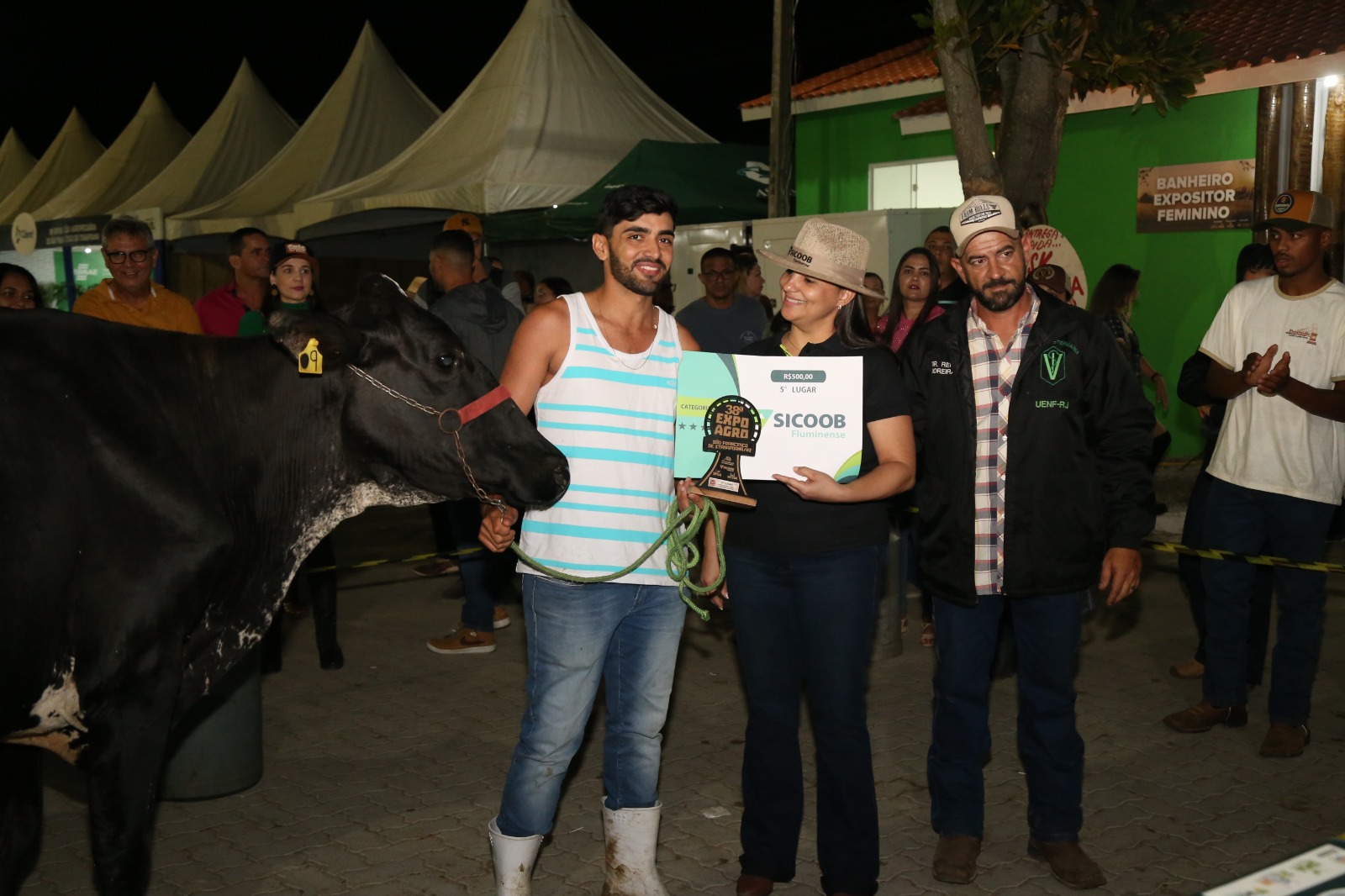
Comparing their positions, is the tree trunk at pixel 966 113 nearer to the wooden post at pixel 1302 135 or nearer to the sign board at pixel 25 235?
the wooden post at pixel 1302 135

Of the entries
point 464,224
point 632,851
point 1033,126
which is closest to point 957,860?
point 632,851

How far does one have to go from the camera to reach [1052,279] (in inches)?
299

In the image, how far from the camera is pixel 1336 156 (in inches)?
524

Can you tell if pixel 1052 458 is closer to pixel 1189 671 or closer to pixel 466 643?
pixel 1189 671

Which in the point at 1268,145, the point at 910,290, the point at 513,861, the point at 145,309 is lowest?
the point at 513,861

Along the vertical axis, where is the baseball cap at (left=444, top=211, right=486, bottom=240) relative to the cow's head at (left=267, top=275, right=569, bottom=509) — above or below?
above

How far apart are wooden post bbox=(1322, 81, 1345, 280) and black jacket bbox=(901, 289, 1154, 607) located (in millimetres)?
10818

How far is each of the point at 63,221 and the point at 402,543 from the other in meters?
9.85

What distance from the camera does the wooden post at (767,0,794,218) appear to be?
616 inches

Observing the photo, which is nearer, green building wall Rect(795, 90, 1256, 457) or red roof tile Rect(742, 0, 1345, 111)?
red roof tile Rect(742, 0, 1345, 111)

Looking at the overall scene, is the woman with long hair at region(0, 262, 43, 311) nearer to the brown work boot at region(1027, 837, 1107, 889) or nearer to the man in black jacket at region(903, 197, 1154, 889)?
the man in black jacket at region(903, 197, 1154, 889)

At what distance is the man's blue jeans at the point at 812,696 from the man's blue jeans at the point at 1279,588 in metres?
2.44

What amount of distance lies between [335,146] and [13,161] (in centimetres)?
2146

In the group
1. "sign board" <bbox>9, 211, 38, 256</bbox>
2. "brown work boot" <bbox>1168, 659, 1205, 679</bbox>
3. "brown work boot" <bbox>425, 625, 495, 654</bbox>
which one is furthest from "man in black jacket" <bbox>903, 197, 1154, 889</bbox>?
"sign board" <bbox>9, 211, 38, 256</bbox>
